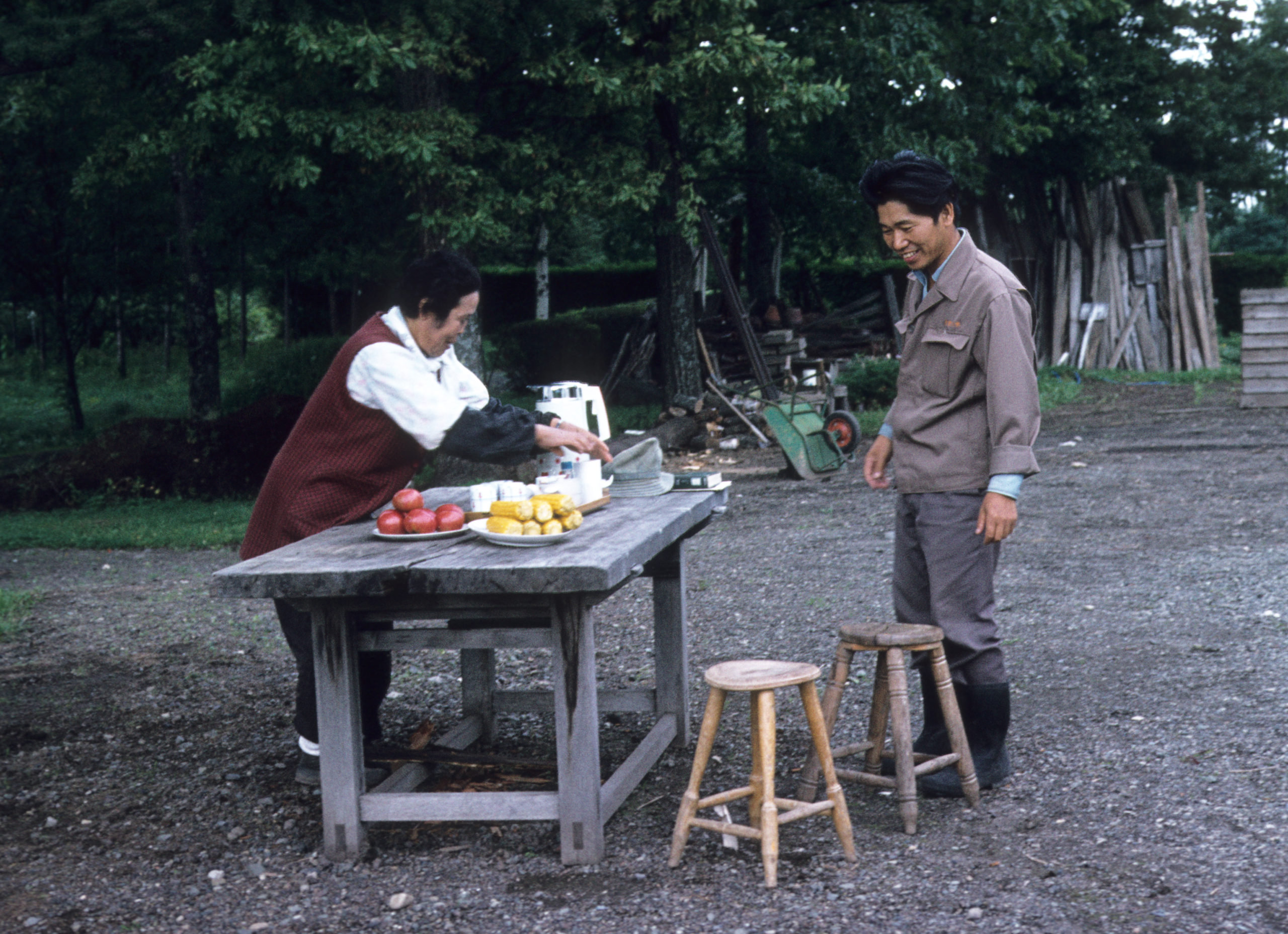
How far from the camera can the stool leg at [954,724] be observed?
12.9 feet

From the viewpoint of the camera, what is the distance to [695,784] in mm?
3688

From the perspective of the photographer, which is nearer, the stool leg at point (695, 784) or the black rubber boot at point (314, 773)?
the stool leg at point (695, 784)

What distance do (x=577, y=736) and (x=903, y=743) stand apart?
984 mm

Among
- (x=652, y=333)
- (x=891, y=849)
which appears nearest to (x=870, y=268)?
(x=652, y=333)

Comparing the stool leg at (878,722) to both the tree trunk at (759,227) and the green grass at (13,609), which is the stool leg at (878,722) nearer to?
the green grass at (13,609)

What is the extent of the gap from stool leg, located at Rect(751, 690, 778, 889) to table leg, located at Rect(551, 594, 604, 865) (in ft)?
1.59

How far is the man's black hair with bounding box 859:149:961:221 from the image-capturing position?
385 centimetres

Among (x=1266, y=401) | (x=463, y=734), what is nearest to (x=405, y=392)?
(x=463, y=734)

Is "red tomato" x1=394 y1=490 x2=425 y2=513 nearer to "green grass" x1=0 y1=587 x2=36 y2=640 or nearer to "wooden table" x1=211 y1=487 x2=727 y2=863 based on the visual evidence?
"wooden table" x1=211 y1=487 x2=727 y2=863

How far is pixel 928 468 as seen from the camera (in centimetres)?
402

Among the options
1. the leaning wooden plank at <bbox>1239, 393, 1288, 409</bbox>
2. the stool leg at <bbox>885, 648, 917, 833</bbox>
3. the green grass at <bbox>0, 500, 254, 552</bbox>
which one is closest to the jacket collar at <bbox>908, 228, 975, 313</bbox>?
the stool leg at <bbox>885, 648, 917, 833</bbox>

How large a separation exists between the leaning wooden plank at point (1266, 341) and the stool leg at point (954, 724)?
517 inches

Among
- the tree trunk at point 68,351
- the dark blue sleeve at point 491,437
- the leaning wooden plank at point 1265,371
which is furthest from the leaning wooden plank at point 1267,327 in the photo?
the tree trunk at point 68,351

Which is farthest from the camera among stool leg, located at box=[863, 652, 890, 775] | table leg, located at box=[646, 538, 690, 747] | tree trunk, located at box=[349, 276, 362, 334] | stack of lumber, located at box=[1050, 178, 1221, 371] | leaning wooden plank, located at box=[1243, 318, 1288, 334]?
stack of lumber, located at box=[1050, 178, 1221, 371]
